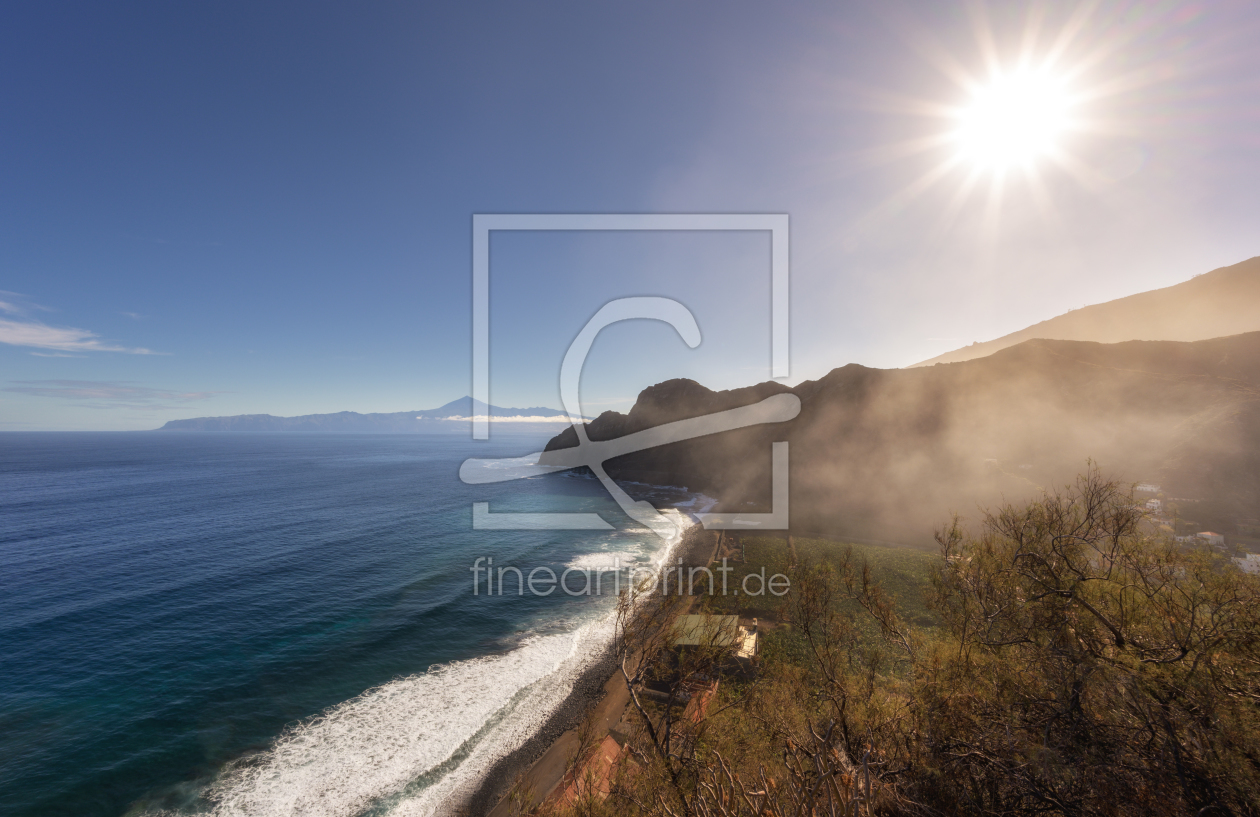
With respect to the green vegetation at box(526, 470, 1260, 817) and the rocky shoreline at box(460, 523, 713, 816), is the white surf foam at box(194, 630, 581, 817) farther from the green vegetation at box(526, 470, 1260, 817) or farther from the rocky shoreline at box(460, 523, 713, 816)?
the green vegetation at box(526, 470, 1260, 817)

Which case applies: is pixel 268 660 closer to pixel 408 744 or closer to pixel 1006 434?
pixel 408 744

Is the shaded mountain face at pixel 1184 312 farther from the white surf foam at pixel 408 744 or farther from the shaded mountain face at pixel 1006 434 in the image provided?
the white surf foam at pixel 408 744

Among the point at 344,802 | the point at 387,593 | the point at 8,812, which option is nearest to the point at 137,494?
the point at 387,593

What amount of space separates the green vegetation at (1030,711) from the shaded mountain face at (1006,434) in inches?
1606

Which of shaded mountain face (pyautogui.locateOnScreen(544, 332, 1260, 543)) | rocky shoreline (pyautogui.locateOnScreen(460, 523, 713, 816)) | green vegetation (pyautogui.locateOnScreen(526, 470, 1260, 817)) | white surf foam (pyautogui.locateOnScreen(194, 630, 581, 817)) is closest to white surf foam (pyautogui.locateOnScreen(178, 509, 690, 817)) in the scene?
white surf foam (pyautogui.locateOnScreen(194, 630, 581, 817))

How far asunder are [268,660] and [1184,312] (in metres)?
186

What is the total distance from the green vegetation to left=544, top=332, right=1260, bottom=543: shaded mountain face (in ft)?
134

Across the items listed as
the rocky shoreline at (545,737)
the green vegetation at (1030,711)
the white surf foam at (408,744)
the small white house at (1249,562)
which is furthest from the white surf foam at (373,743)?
the small white house at (1249,562)

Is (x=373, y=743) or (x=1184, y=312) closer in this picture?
(x=373, y=743)

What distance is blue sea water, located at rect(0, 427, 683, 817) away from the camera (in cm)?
1653

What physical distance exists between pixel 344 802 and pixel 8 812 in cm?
1165

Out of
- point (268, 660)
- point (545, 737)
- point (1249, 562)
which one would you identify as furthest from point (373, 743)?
point (1249, 562)

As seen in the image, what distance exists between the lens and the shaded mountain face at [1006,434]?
44.1 meters

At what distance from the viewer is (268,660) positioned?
2395 cm
